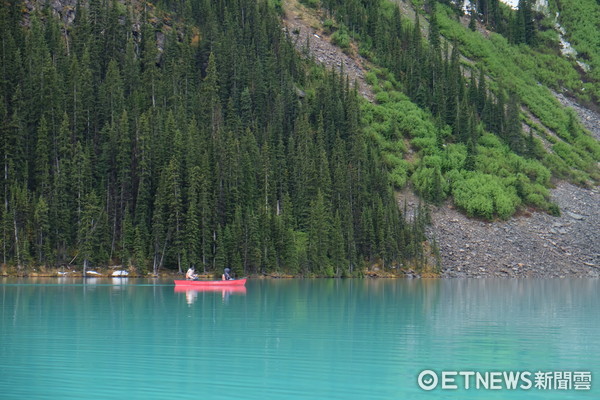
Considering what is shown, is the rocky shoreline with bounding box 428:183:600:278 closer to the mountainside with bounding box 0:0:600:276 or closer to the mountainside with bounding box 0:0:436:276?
the mountainside with bounding box 0:0:600:276

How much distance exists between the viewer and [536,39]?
197750 mm

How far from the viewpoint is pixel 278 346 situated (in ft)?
103

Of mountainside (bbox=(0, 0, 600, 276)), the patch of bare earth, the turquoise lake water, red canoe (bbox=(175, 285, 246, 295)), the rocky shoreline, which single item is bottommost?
the turquoise lake water

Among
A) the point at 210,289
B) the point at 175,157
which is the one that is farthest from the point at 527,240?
the point at 210,289

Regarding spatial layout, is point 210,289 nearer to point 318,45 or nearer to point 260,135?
point 260,135

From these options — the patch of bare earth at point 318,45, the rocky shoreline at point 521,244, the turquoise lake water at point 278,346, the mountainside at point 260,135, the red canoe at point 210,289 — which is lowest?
the turquoise lake water at point 278,346

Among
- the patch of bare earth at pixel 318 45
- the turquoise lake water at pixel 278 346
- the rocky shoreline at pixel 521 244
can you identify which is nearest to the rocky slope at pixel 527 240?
the rocky shoreline at pixel 521 244

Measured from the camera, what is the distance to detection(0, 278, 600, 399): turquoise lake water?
23000 millimetres

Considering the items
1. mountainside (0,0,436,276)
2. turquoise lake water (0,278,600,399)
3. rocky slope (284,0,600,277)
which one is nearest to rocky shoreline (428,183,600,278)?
rocky slope (284,0,600,277)

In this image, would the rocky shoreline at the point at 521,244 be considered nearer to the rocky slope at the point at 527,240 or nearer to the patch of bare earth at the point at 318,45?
the rocky slope at the point at 527,240

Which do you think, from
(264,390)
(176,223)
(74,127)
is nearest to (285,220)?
(176,223)

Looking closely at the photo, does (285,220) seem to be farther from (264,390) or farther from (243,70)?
(264,390)

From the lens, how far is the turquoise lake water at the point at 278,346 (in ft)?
75.5

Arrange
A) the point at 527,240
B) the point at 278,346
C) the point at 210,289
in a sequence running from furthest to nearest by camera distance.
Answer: the point at 527,240 < the point at 210,289 < the point at 278,346
